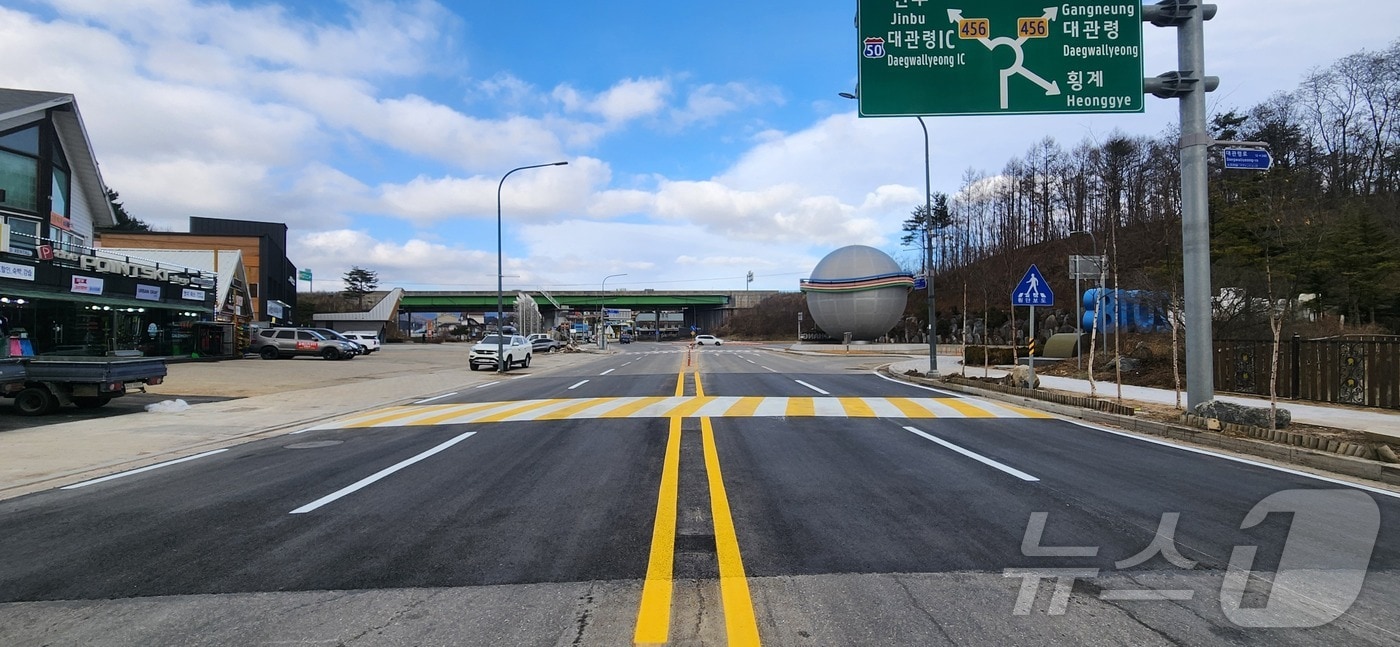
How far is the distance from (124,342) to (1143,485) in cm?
3299

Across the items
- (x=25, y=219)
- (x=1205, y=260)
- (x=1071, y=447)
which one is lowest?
(x=1071, y=447)

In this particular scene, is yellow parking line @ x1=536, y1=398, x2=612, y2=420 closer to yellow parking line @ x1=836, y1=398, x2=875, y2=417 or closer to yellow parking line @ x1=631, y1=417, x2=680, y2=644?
yellow parking line @ x1=836, y1=398, x2=875, y2=417

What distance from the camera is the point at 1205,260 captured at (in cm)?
1104

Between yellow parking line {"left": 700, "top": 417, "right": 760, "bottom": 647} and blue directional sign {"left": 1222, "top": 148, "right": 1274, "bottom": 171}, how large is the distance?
9561 millimetres

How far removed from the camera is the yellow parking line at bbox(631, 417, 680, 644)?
138 inches

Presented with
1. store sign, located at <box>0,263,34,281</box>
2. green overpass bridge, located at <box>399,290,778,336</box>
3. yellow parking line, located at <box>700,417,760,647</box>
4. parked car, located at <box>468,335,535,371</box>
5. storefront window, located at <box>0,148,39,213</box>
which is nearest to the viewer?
yellow parking line, located at <box>700,417,760,647</box>

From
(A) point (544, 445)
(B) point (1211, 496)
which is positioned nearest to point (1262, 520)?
(B) point (1211, 496)

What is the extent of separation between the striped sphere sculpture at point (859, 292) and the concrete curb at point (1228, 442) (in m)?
49.5

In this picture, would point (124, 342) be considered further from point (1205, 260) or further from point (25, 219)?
point (1205, 260)

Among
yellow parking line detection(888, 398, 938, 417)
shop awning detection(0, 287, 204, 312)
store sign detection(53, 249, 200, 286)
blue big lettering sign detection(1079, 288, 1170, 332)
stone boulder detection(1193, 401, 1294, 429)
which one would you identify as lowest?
yellow parking line detection(888, 398, 938, 417)

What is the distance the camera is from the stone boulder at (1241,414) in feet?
32.2

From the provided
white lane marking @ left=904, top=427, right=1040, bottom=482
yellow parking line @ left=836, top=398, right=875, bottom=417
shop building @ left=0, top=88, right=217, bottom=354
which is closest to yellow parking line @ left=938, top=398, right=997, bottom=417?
yellow parking line @ left=836, top=398, right=875, bottom=417

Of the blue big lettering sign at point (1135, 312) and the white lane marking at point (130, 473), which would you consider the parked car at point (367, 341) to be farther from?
the blue big lettering sign at point (1135, 312)

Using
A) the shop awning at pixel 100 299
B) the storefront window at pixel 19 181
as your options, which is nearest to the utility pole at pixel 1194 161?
the shop awning at pixel 100 299
